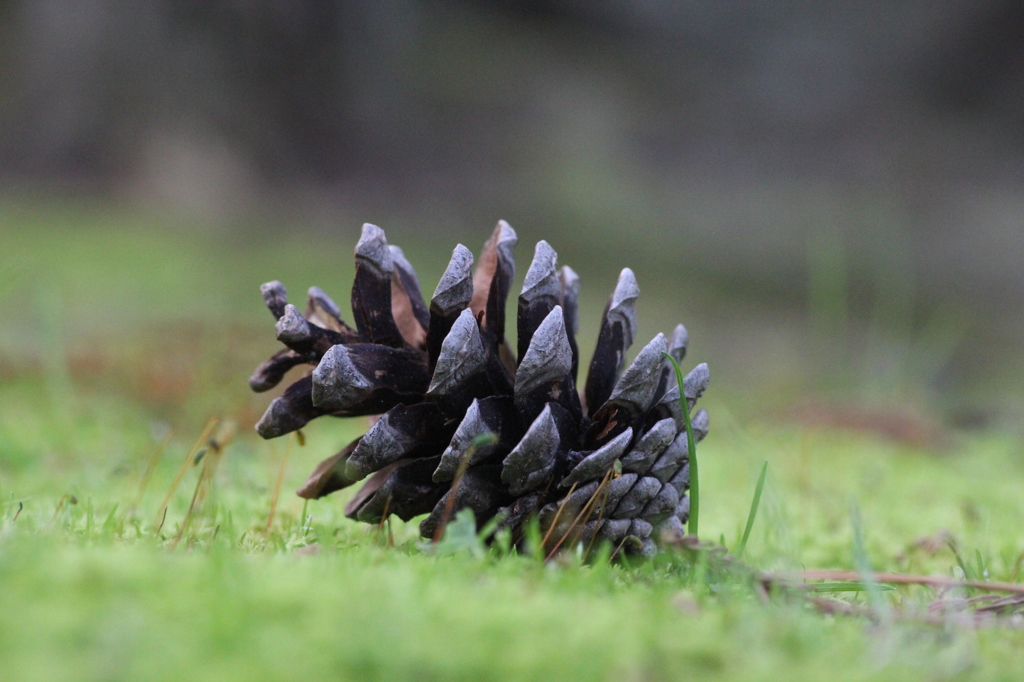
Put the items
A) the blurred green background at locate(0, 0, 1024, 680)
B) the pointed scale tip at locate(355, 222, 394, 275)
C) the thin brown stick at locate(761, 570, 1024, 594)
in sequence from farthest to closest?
the blurred green background at locate(0, 0, 1024, 680) → the pointed scale tip at locate(355, 222, 394, 275) → the thin brown stick at locate(761, 570, 1024, 594)

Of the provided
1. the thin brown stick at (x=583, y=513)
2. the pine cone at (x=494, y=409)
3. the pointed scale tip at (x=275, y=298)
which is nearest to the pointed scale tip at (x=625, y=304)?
→ the pine cone at (x=494, y=409)

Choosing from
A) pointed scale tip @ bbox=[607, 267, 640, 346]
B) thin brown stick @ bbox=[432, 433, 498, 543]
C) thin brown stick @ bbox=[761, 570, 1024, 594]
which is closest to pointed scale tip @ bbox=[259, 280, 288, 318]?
thin brown stick @ bbox=[432, 433, 498, 543]

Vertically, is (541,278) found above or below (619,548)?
above

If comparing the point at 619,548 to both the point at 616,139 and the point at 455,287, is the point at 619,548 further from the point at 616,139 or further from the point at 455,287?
the point at 616,139

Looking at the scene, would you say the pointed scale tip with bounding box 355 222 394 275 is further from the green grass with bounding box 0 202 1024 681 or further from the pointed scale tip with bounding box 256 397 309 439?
the green grass with bounding box 0 202 1024 681

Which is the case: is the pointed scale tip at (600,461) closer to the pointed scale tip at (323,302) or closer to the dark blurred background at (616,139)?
the pointed scale tip at (323,302)

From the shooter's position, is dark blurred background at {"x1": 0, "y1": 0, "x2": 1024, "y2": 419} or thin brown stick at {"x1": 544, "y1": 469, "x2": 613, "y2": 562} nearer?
thin brown stick at {"x1": 544, "y1": 469, "x2": 613, "y2": 562}

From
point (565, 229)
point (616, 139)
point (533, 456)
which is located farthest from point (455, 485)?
point (616, 139)
